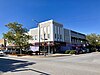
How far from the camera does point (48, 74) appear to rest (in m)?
10.2

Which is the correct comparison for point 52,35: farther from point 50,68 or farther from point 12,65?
point 50,68

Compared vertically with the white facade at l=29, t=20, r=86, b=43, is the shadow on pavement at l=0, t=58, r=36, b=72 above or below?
below

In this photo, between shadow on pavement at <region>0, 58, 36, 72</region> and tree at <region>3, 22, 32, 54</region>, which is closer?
shadow on pavement at <region>0, 58, 36, 72</region>

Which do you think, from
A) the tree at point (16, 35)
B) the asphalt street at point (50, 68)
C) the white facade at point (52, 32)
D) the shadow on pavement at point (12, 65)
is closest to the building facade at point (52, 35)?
the white facade at point (52, 32)

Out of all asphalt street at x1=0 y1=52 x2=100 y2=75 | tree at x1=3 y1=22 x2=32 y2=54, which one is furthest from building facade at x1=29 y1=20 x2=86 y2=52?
asphalt street at x1=0 y1=52 x2=100 y2=75

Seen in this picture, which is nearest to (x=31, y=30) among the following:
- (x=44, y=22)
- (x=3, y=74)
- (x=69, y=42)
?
(x=44, y=22)

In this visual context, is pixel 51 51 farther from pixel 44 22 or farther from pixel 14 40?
pixel 14 40

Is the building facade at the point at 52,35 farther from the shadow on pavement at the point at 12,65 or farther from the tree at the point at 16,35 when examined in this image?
the shadow on pavement at the point at 12,65

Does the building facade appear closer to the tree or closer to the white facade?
the white facade

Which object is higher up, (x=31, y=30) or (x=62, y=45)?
(x=31, y=30)

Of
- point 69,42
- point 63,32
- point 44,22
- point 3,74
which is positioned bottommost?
point 3,74

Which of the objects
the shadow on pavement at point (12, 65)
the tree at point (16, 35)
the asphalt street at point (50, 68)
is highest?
the tree at point (16, 35)

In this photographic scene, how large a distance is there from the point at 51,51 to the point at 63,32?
7.76m

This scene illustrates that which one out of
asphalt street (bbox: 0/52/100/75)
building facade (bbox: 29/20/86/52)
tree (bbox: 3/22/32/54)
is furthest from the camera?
building facade (bbox: 29/20/86/52)
